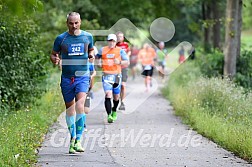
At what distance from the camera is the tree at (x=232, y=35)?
19453mm

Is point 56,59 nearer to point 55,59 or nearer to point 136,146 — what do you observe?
point 55,59

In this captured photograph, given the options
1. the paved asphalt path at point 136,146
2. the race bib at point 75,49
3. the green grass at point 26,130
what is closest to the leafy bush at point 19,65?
the green grass at point 26,130

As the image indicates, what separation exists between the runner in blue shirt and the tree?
9856 mm

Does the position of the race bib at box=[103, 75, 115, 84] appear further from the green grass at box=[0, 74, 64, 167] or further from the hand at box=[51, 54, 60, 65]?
the hand at box=[51, 54, 60, 65]

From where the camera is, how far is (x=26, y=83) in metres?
15.7

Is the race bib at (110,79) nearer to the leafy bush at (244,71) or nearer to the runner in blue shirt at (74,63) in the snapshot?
the runner in blue shirt at (74,63)

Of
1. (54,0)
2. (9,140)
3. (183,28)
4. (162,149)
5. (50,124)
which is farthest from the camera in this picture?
(183,28)

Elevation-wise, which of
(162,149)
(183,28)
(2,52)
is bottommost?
(183,28)

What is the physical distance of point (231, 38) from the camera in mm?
19844

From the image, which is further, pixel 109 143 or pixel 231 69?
pixel 231 69

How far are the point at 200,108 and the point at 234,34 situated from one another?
17.5 ft

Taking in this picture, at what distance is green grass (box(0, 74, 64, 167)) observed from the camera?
8688 mm

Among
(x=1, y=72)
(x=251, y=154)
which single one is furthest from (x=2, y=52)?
(x=251, y=154)

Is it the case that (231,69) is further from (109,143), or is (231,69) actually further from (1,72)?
(109,143)
